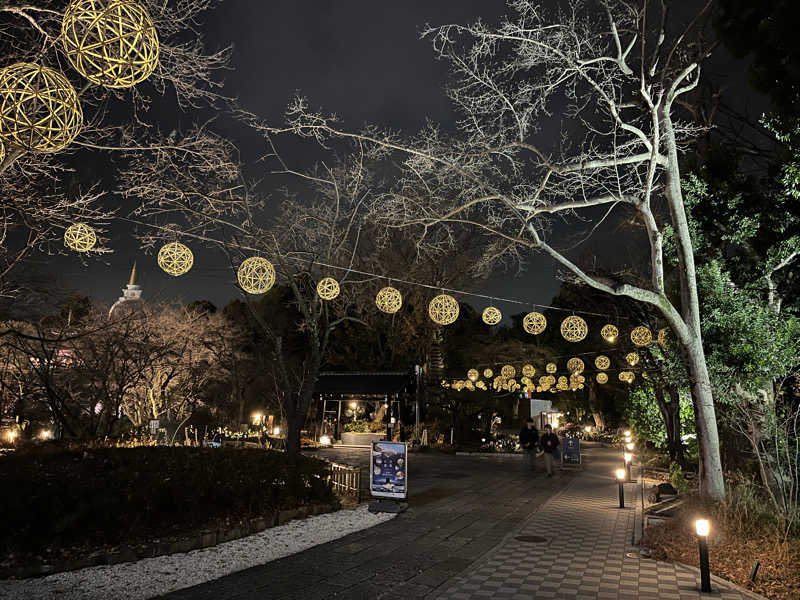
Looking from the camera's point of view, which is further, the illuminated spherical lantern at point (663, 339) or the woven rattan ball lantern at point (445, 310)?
the woven rattan ball lantern at point (445, 310)

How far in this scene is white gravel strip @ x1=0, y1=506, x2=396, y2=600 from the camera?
5723 mm

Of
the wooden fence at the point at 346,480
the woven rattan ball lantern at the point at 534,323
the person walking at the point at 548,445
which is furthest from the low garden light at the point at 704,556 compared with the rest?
the person walking at the point at 548,445

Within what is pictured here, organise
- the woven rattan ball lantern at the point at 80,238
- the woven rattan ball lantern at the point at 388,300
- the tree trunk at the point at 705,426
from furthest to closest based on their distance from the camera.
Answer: the woven rattan ball lantern at the point at 388,300 → the tree trunk at the point at 705,426 → the woven rattan ball lantern at the point at 80,238

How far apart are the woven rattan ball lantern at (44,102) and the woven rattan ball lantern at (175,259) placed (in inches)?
198

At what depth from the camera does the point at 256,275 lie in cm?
1075

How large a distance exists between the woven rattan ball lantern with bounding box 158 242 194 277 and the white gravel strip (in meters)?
4.79

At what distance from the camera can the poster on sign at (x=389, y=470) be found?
1094 centimetres

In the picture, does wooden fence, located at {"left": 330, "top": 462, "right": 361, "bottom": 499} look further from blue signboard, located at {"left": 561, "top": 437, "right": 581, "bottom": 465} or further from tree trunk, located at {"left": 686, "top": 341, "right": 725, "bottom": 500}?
blue signboard, located at {"left": 561, "top": 437, "right": 581, "bottom": 465}

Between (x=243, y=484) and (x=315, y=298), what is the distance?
23.9ft

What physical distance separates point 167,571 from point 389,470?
17.2ft

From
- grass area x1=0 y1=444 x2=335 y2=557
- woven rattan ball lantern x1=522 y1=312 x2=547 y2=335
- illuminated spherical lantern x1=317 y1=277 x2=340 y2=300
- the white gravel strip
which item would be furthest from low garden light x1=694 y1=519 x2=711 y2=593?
woven rattan ball lantern x1=522 y1=312 x2=547 y2=335

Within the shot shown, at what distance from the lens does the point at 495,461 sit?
23.4 metres

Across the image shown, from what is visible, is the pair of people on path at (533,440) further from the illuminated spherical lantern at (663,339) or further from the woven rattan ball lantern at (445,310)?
the illuminated spherical lantern at (663,339)

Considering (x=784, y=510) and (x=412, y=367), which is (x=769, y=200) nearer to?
(x=784, y=510)
